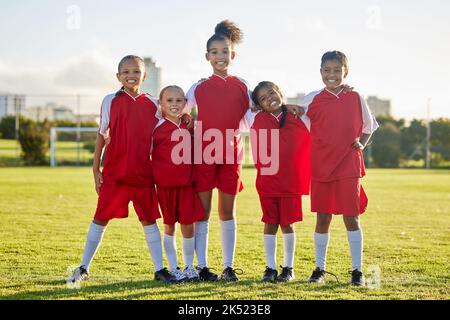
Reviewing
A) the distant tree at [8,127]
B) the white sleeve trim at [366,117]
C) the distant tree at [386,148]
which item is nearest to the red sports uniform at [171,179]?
the white sleeve trim at [366,117]

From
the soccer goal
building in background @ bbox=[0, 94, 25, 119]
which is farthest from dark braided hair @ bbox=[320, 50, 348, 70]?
building in background @ bbox=[0, 94, 25, 119]

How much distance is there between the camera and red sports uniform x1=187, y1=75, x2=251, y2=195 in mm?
5012

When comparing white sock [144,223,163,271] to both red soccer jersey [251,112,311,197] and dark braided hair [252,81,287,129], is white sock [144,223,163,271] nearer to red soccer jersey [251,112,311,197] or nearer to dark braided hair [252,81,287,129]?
red soccer jersey [251,112,311,197]

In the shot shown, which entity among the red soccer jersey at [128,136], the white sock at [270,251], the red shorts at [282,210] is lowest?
the white sock at [270,251]

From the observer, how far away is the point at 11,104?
3894 cm

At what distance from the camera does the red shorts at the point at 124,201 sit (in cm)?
495

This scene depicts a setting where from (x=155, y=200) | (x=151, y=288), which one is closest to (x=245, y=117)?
(x=155, y=200)

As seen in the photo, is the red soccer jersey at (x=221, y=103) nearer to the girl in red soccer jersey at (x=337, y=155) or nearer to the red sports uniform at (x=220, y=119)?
the red sports uniform at (x=220, y=119)

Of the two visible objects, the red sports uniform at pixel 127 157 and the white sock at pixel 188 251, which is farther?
the white sock at pixel 188 251

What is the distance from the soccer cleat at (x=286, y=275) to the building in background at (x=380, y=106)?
118 ft
